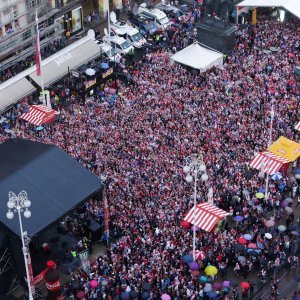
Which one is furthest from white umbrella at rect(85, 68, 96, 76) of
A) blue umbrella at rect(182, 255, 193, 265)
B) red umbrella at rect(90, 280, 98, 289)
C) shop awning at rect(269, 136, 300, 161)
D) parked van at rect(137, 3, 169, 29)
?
red umbrella at rect(90, 280, 98, 289)

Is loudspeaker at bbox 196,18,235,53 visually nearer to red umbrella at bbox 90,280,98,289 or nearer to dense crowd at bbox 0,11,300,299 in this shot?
dense crowd at bbox 0,11,300,299

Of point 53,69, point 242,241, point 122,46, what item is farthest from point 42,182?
point 122,46

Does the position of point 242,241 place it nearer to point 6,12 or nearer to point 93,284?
point 93,284

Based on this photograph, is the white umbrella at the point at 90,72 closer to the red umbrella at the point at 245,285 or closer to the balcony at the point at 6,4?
the balcony at the point at 6,4

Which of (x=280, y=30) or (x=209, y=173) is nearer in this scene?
(x=209, y=173)

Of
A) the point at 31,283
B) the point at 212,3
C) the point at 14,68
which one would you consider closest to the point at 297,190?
the point at 31,283

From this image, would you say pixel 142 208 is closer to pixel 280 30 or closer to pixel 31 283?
pixel 31 283
